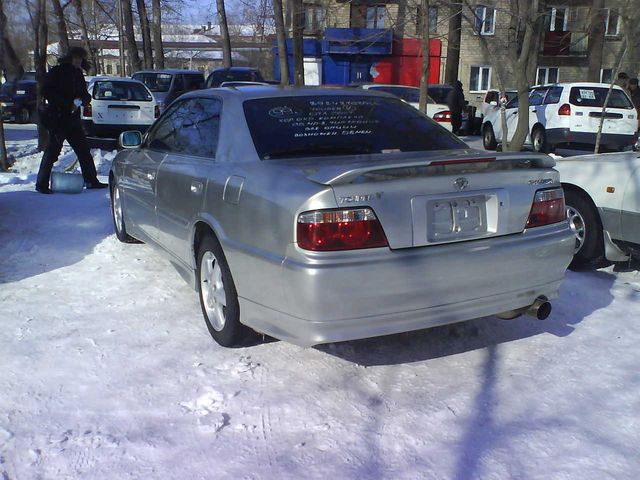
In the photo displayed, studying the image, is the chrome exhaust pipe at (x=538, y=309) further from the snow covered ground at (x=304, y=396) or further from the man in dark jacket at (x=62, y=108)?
the man in dark jacket at (x=62, y=108)

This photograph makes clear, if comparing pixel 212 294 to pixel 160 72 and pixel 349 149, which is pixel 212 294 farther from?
pixel 160 72

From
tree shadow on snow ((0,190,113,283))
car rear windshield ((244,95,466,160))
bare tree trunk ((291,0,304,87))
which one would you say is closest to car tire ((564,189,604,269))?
car rear windshield ((244,95,466,160))

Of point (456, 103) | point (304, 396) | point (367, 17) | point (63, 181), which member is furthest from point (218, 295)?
point (367, 17)

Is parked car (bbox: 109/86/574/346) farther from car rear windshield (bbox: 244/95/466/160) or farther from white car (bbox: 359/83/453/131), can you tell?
white car (bbox: 359/83/453/131)

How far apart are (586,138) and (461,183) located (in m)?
12.7

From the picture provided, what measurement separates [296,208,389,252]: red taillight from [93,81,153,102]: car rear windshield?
44.3ft

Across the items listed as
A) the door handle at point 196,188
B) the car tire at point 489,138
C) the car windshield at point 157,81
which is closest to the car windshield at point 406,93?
the car tire at point 489,138

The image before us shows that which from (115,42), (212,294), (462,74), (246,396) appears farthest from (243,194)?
(115,42)

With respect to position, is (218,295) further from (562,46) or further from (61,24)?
(562,46)

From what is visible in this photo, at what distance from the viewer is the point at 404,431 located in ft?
10.6

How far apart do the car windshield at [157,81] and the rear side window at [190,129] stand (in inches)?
581

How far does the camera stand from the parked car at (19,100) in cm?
2470

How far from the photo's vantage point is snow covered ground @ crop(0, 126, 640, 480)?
9.71 feet

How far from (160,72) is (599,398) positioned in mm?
18458
